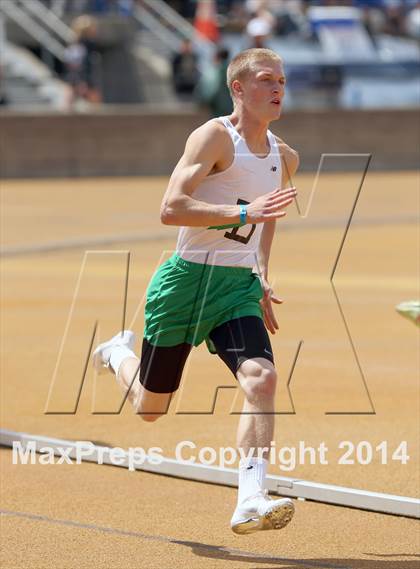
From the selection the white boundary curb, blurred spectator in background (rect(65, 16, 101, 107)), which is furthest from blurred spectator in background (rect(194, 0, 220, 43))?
the white boundary curb

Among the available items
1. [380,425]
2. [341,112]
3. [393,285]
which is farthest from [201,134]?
[341,112]

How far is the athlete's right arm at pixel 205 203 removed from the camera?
20.1 feet

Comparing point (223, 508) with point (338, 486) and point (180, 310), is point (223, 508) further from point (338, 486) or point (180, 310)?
point (180, 310)

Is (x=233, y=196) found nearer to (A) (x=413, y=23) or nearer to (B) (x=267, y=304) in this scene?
(B) (x=267, y=304)

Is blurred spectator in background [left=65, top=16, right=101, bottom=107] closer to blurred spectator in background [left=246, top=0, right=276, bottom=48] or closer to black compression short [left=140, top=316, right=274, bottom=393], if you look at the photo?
blurred spectator in background [left=246, top=0, right=276, bottom=48]

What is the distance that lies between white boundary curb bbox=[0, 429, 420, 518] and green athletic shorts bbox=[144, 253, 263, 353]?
43.2 inches

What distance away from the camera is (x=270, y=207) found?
6102 millimetres

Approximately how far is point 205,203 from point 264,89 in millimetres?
632

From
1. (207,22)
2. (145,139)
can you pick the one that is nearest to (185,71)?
(207,22)

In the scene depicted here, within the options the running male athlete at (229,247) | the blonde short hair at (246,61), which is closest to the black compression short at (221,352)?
the running male athlete at (229,247)

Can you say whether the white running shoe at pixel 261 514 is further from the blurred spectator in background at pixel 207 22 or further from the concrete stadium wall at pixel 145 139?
the blurred spectator in background at pixel 207 22

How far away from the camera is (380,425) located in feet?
28.6

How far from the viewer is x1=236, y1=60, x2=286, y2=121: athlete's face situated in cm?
646

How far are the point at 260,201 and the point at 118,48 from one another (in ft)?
92.3
